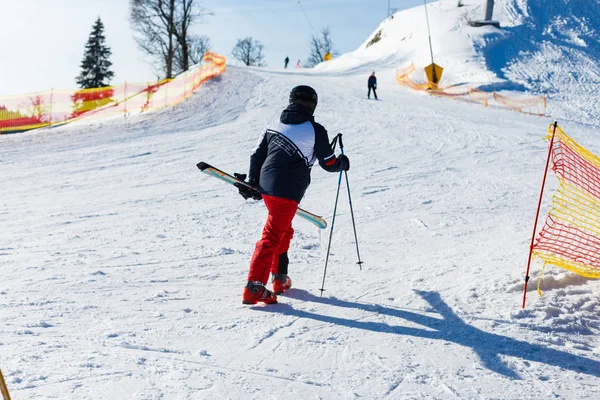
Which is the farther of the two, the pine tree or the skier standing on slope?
the pine tree

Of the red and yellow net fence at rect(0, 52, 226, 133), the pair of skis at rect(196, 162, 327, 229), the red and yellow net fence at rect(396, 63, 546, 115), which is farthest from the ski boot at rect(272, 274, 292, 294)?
the red and yellow net fence at rect(396, 63, 546, 115)

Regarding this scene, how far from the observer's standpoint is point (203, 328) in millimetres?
3930

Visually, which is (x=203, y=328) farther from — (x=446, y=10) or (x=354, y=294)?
(x=446, y=10)

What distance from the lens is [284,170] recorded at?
448cm

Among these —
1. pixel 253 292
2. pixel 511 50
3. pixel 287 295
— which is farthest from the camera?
pixel 511 50

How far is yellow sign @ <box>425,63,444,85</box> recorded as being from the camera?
30781mm

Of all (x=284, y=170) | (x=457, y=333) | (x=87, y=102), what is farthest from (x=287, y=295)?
(x=87, y=102)

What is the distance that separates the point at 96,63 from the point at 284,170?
149ft

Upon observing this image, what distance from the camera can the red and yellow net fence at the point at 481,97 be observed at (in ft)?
85.9

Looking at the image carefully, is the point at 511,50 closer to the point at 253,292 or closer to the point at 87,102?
the point at 87,102

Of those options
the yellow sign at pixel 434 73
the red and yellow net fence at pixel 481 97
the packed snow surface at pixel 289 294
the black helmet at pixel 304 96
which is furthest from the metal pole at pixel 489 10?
the black helmet at pixel 304 96

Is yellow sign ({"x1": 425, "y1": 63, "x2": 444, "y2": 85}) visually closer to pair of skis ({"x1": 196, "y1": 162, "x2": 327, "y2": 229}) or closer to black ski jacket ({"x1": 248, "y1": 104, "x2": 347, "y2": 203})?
pair of skis ({"x1": 196, "y1": 162, "x2": 327, "y2": 229})

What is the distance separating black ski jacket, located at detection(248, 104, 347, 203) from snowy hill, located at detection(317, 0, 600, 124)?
23.7 m

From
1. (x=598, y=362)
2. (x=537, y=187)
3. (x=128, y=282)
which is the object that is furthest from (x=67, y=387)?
(x=537, y=187)
